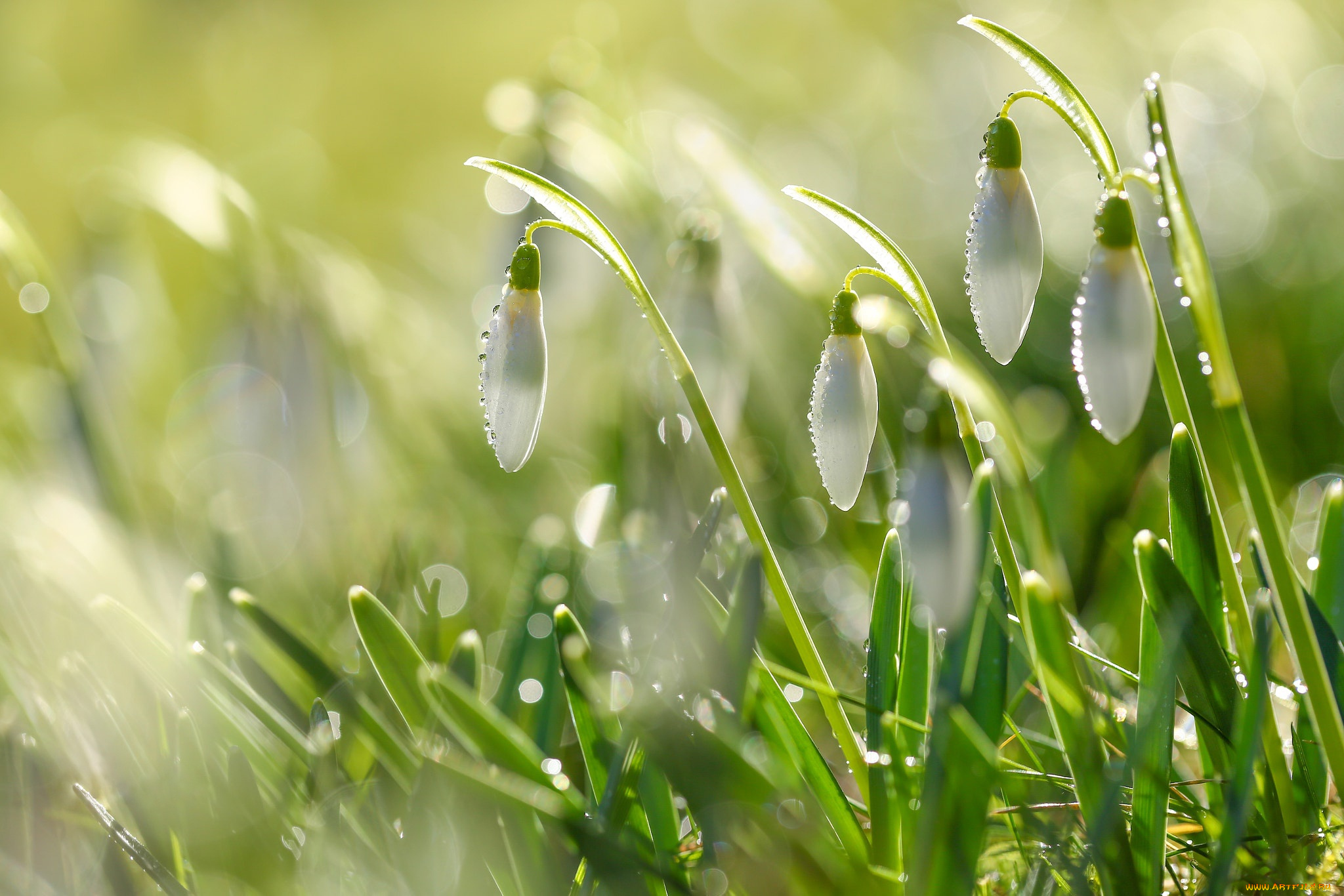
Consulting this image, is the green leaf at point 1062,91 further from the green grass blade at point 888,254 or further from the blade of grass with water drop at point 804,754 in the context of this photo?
the blade of grass with water drop at point 804,754

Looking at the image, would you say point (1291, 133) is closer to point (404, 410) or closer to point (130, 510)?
point (404, 410)

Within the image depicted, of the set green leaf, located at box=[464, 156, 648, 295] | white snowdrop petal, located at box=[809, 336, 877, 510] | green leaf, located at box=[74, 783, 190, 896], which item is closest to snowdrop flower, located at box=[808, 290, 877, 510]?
white snowdrop petal, located at box=[809, 336, 877, 510]

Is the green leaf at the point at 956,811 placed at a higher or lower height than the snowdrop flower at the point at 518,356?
lower

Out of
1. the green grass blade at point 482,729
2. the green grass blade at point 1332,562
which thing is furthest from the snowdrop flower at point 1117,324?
the green grass blade at point 482,729

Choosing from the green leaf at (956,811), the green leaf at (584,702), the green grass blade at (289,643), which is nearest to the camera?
the green leaf at (956,811)

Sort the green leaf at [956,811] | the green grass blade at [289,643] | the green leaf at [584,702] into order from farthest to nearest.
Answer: the green grass blade at [289,643] → the green leaf at [584,702] → the green leaf at [956,811]

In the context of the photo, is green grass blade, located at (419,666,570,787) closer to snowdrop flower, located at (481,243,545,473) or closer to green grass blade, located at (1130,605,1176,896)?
snowdrop flower, located at (481,243,545,473)

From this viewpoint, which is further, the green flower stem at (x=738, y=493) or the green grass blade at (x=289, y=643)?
the green grass blade at (x=289, y=643)

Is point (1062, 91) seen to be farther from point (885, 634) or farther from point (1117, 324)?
point (885, 634)

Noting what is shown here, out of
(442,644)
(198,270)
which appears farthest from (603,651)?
(198,270)
